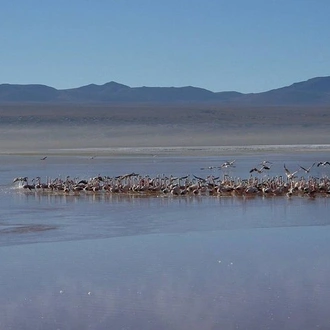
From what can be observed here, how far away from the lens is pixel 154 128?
2162 inches

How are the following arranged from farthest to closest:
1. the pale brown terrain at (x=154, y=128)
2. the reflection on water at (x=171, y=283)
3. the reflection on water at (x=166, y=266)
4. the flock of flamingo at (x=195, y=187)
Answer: the pale brown terrain at (x=154, y=128)
the flock of flamingo at (x=195, y=187)
the reflection on water at (x=166, y=266)
the reflection on water at (x=171, y=283)

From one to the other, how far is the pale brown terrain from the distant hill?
67.8 metres

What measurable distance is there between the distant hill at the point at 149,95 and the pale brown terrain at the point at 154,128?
2668 inches

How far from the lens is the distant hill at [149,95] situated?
449 feet

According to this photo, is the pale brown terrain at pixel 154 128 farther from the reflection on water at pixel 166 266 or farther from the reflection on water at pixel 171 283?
the reflection on water at pixel 171 283

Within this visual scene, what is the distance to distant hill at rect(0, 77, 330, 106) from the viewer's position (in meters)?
137

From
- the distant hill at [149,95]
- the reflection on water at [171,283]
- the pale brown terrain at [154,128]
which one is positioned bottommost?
the reflection on water at [171,283]

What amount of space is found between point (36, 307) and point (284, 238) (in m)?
4.24

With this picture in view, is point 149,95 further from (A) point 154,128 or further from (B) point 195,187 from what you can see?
(B) point 195,187

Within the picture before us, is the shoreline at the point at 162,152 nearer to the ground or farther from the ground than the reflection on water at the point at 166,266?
farther from the ground

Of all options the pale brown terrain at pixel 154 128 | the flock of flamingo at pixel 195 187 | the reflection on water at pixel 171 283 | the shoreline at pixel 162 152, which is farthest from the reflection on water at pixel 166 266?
the pale brown terrain at pixel 154 128

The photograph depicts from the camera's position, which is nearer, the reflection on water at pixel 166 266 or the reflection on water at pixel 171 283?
the reflection on water at pixel 171 283

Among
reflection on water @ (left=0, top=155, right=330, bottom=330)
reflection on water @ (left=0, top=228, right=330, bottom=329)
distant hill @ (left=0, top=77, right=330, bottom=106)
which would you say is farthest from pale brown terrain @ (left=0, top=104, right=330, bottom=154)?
distant hill @ (left=0, top=77, right=330, bottom=106)

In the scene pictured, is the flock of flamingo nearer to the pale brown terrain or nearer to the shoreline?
the shoreline
